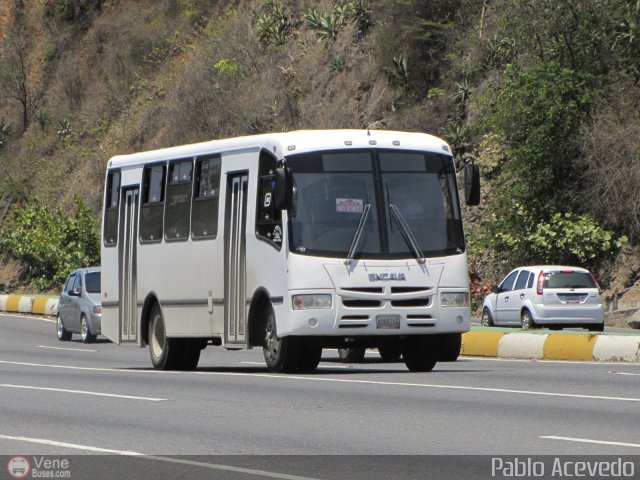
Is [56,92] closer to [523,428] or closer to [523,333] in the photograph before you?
[523,333]

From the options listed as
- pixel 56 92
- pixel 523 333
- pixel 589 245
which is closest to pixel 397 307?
pixel 523 333

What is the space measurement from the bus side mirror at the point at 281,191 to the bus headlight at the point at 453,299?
235cm

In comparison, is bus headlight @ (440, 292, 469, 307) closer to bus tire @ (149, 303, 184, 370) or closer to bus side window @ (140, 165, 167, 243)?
bus tire @ (149, 303, 184, 370)

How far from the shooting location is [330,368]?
72.1 ft

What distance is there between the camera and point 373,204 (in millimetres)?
19250

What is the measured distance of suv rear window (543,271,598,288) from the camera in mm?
32656

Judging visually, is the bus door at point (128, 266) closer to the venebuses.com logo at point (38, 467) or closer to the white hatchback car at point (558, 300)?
the white hatchback car at point (558, 300)

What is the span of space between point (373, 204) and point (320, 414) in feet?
19.9

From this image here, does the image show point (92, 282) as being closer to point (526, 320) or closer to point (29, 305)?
point (526, 320)

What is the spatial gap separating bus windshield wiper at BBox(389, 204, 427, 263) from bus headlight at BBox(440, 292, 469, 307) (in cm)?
55

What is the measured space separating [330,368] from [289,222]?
12.1 feet

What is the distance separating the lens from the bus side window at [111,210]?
24.4m

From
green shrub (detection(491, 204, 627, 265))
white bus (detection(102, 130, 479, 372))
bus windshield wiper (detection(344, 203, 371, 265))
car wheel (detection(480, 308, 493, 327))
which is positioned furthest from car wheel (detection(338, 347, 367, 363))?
green shrub (detection(491, 204, 627, 265))

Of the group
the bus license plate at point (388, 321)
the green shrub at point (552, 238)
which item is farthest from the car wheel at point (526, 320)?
the bus license plate at point (388, 321)
